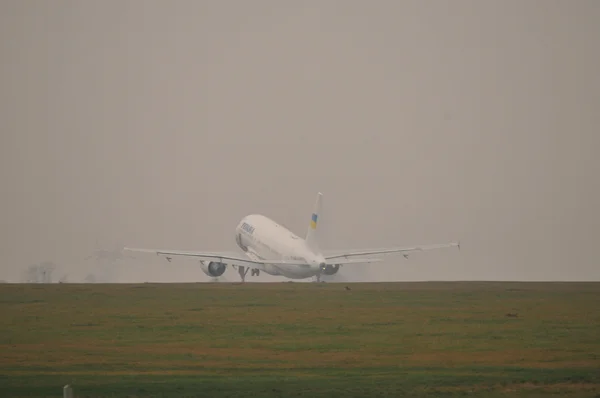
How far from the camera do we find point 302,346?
53.4 metres

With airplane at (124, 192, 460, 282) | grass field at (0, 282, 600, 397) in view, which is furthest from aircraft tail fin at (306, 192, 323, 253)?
grass field at (0, 282, 600, 397)

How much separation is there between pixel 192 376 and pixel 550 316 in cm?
2793

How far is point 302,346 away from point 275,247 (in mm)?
72340

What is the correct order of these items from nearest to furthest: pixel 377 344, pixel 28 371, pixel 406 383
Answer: pixel 406 383
pixel 28 371
pixel 377 344

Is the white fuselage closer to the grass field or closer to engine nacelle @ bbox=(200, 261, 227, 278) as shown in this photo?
engine nacelle @ bbox=(200, 261, 227, 278)

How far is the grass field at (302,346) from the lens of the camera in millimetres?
42062

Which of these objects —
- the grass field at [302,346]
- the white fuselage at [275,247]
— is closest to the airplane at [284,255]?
the white fuselage at [275,247]

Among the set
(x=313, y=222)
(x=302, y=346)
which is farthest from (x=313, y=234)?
(x=302, y=346)

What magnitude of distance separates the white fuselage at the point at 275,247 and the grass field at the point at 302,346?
32.5 meters

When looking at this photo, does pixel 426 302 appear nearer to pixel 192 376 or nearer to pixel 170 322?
pixel 170 322

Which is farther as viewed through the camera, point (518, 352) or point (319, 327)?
point (319, 327)

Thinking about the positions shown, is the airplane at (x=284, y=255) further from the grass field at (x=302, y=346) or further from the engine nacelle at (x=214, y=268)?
the grass field at (x=302, y=346)

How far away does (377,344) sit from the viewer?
53688 mm

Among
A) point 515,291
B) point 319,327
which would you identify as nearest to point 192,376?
point 319,327
